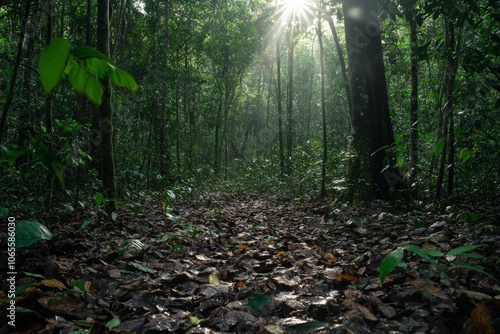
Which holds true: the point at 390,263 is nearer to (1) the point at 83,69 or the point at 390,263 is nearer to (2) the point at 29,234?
(1) the point at 83,69

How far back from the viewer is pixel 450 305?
67.0 inches

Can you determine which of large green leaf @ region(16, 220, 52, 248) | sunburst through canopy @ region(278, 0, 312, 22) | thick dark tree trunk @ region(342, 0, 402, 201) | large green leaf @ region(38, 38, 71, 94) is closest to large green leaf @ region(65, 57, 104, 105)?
large green leaf @ region(38, 38, 71, 94)

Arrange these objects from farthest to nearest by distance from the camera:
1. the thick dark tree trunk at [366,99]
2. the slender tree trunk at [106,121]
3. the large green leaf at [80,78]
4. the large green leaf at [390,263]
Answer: the thick dark tree trunk at [366,99] → the slender tree trunk at [106,121] → the large green leaf at [390,263] → the large green leaf at [80,78]

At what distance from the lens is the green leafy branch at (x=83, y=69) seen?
0.82 meters

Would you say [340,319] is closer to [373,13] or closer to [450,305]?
[450,305]

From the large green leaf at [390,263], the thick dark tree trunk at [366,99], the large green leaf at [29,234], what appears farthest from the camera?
the thick dark tree trunk at [366,99]

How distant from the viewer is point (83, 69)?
938 millimetres

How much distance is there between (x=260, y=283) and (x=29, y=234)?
136 cm

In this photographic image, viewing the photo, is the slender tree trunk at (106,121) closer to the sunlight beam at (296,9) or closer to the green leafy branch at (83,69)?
the green leafy branch at (83,69)

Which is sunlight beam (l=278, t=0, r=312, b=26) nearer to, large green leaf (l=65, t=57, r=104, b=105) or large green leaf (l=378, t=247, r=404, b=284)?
large green leaf (l=378, t=247, r=404, b=284)

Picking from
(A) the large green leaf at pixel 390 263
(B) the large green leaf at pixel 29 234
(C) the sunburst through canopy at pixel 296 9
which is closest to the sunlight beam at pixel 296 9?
(C) the sunburst through canopy at pixel 296 9

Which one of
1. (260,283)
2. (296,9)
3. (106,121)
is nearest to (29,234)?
(260,283)

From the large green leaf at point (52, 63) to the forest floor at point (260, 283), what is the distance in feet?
4.18

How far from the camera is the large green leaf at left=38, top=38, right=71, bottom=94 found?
0.82 meters
